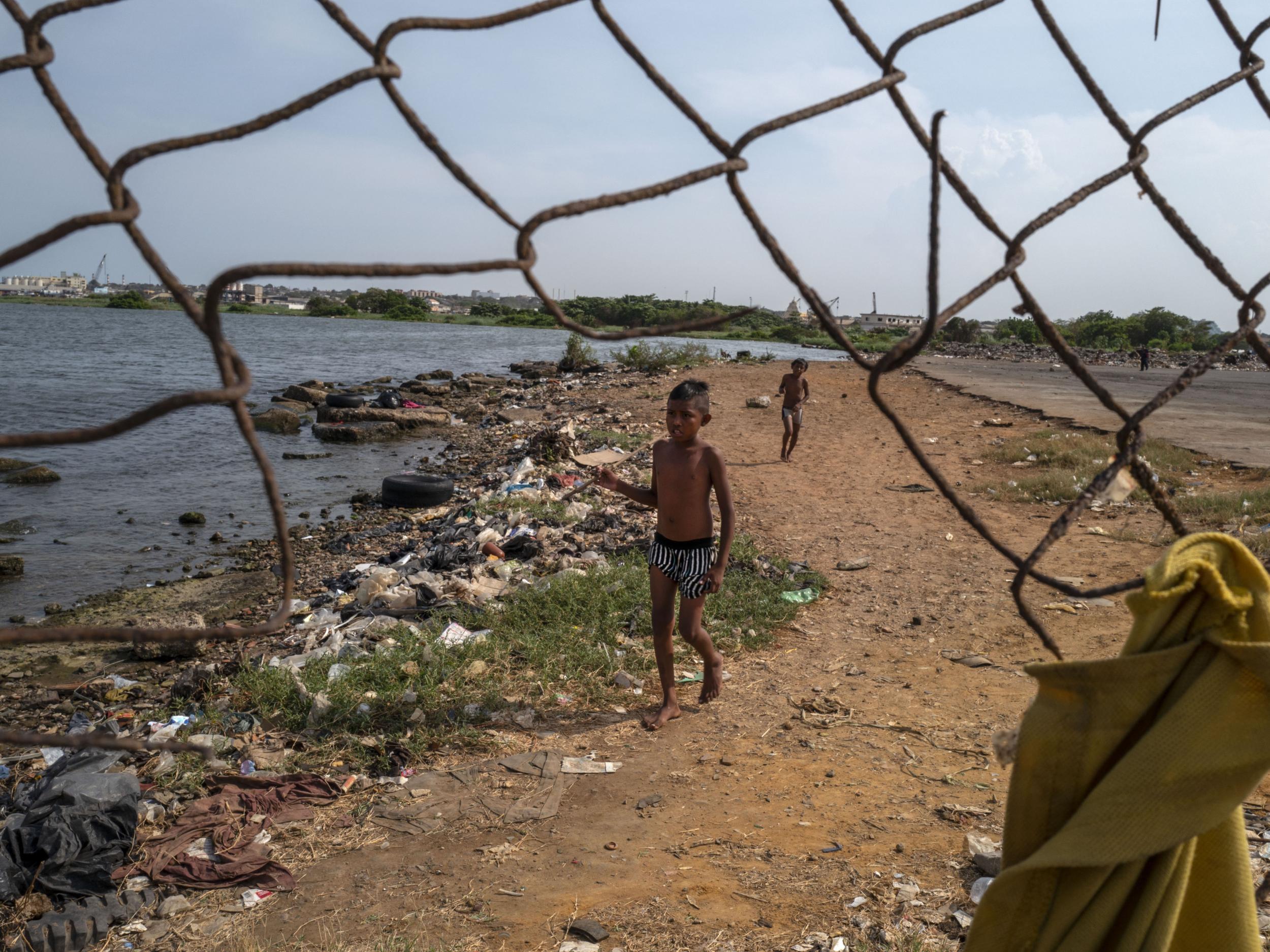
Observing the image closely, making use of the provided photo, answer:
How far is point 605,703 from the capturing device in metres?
4.20

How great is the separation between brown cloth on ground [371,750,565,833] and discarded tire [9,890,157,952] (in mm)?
801

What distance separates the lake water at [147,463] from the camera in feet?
28.4

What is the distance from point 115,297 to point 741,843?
95.1m

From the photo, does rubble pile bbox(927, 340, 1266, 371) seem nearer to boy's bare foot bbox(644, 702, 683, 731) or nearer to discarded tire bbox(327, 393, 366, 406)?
discarded tire bbox(327, 393, 366, 406)

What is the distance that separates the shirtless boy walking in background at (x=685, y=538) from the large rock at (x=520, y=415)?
464 inches

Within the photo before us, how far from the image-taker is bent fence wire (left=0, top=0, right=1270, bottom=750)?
2.26 ft

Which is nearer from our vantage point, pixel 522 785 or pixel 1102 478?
pixel 1102 478

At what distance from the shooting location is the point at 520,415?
1683 centimetres

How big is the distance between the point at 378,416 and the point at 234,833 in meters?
15.0

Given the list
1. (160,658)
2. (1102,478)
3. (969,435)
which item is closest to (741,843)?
(1102,478)

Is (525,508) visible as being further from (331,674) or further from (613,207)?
(613,207)

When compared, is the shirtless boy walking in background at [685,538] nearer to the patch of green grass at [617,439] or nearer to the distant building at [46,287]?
the patch of green grass at [617,439]

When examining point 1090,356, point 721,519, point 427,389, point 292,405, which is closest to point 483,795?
point 721,519

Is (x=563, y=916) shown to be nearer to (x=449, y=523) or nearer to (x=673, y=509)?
(x=673, y=509)
